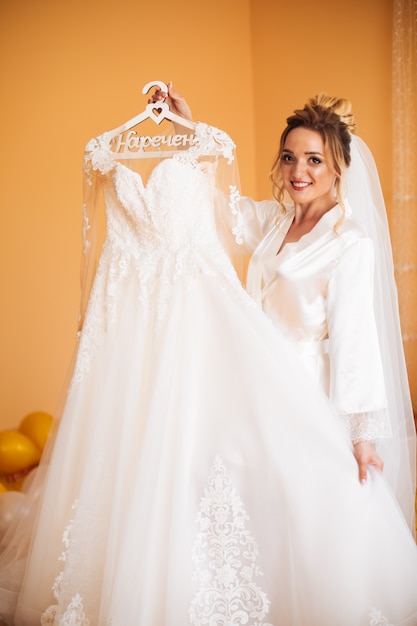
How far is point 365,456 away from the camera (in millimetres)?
1840

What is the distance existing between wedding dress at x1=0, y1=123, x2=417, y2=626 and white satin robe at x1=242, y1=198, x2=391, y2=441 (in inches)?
4.9

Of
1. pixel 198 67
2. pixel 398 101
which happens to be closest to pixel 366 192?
pixel 398 101

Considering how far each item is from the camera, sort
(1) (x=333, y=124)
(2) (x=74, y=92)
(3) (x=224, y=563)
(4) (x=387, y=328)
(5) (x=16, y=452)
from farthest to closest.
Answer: (2) (x=74, y=92) → (5) (x=16, y=452) → (4) (x=387, y=328) → (1) (x=333, y=124) → (3) (x=224, y=563)

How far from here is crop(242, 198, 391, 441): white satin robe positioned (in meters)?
1.91

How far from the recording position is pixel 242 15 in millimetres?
5137

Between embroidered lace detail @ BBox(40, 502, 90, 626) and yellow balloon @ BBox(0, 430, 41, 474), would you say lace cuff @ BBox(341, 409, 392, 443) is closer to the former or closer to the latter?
embroidered lace detail @ BBox(40, 502, 90, 626)

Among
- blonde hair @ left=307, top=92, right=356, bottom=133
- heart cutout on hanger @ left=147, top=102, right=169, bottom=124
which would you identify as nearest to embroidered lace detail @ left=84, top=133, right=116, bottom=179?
heart cutout on hanger @ left=147, top=102, right=169, bottom=124

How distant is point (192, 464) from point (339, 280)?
2.33 feet

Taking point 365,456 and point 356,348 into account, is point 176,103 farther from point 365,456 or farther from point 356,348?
point 365,456

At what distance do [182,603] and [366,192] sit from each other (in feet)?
4.68

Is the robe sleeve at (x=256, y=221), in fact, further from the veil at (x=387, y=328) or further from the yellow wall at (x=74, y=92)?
the yellow wall at (x=74, y=92)

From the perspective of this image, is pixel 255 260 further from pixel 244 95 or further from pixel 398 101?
pixel 244 95

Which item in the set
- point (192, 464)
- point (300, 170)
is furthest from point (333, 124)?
point (192, 464)

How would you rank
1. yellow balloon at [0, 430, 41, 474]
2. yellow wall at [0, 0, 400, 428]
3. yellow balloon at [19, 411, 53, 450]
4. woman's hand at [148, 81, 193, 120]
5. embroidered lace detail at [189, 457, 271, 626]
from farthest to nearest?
yellow wall at [0, 0, 400, 428] → yellow balloon at [19, 411, 53, 450] → yellow balloon at [0, 430, 41, 474] → woman's hand at [148, 81, 193, 120] → embroidered lace detail at [189, 457, 271, 626]
